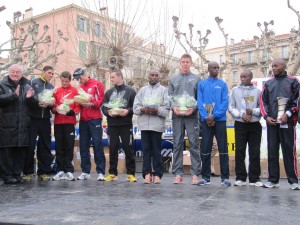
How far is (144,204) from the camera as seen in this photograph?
4.07m

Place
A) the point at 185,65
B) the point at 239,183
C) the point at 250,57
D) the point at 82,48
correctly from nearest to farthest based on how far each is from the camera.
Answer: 1. the point at 239,183
2. the point at 185,65
3. the point at 82,48
4. the point at 250,57

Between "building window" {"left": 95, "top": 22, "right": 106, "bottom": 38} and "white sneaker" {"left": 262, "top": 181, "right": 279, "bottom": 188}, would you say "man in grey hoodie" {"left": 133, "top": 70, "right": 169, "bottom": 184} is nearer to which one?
"white sneaker" {"left": 262, "top": 181, "right": 279, "bottom": 188}

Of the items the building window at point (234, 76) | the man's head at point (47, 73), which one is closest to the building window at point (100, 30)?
the man's head at point (47, 73)

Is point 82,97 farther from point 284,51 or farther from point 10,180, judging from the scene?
point 284,51

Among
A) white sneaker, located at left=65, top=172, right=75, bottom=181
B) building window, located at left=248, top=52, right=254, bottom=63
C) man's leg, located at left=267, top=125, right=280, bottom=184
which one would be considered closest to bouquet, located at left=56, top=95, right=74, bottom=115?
white sneaker, located at left=65, top=172, right=75, bottom=181

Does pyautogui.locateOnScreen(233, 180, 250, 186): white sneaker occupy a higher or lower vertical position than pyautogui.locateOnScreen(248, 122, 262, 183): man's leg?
lower

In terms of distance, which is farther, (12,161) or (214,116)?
(12,161)

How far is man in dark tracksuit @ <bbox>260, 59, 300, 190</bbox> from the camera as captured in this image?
5.60 metres

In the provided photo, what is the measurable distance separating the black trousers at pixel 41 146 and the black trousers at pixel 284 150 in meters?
3.72

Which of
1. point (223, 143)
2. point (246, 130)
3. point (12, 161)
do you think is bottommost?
point (12, 161)

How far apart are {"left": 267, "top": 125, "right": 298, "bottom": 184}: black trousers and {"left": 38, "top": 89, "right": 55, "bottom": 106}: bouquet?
140 inches

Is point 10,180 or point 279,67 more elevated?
point 279,67

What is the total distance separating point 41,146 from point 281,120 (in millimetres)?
4012

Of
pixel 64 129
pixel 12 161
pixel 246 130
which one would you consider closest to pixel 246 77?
pixel 246 130
